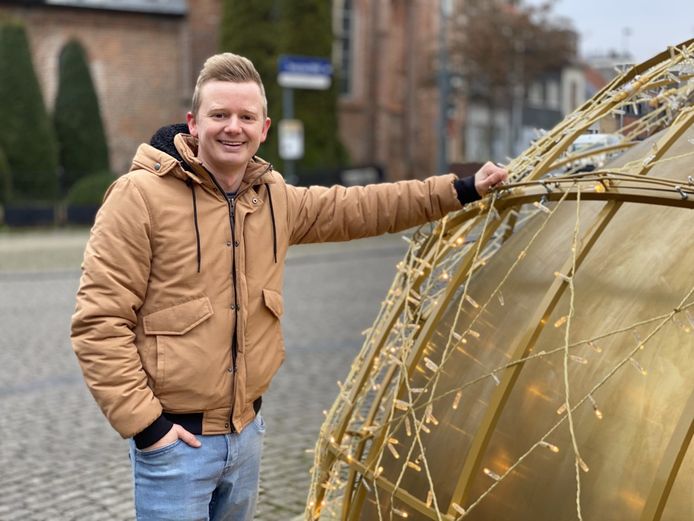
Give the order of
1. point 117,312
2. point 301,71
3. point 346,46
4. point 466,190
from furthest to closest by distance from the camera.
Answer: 1. point 346,46
2. point 301,71
3. point 466,190
4. point 117,312

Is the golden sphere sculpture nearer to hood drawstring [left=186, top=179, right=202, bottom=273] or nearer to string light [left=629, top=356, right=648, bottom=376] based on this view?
string light [left=629, top=356, right=648, bottom=376]

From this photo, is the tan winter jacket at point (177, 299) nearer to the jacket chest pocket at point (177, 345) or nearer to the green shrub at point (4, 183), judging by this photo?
the jacket chest pocket at point (177, 345)

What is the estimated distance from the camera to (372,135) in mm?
32375

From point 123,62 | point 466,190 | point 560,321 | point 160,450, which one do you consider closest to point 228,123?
point 466,190

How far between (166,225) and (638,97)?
156 cm

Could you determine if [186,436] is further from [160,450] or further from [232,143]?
[232,143]

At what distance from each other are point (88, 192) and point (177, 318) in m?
24.3

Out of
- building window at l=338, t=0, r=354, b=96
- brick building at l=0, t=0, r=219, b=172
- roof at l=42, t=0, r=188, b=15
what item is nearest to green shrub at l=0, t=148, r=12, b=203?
brick building at l=0, t=0, r=219, b=172

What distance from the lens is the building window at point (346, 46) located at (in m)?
32.6

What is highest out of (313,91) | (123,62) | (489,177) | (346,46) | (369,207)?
(346,46)

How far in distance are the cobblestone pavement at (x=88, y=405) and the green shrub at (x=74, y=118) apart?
13.2m

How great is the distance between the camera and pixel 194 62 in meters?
29.9

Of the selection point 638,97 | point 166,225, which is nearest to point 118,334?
point 166,225

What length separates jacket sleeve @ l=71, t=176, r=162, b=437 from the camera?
7.81 feet
